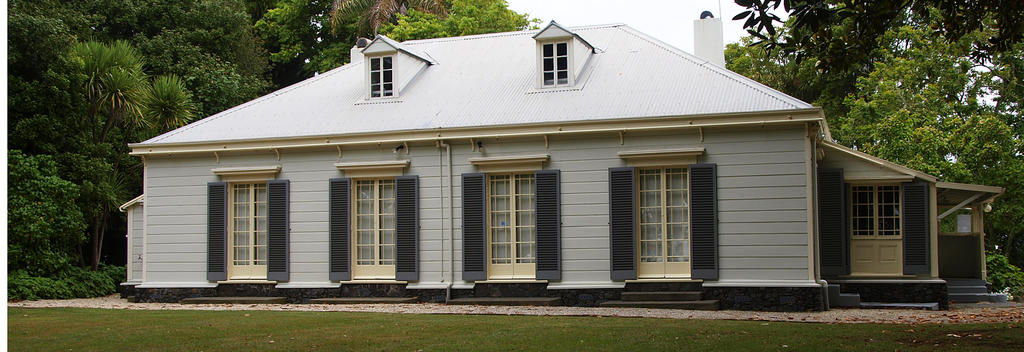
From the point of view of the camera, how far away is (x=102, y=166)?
23422 millimetres

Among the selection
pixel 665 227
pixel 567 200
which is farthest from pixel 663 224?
pixel 567 200

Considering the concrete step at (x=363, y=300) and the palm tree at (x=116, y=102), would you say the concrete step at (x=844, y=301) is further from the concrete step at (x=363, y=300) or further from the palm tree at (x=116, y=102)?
the palm tree at (x=116, y=102)

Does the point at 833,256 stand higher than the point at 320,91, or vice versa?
the point at 320,91

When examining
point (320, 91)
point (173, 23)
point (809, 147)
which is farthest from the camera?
point (173, 23)

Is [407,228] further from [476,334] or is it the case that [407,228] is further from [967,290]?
[967,290]

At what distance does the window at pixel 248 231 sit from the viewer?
19031 mm

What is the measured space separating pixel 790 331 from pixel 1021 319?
14.1 feet

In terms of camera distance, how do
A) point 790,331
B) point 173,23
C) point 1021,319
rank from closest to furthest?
point 790,331, point 1021,319, point 173,23

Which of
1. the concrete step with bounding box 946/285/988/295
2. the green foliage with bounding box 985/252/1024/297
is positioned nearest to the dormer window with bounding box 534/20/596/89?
the concrete step with bounding box 946/285/988/295

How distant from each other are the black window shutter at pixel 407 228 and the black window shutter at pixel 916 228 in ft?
28.4

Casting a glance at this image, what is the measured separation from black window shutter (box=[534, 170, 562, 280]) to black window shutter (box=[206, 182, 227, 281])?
6.17 m

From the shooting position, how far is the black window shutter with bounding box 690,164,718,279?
53.8ft

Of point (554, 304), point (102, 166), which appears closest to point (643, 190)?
point (554, 304)

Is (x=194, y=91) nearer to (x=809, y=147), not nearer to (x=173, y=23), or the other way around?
(x=173, y=23)
